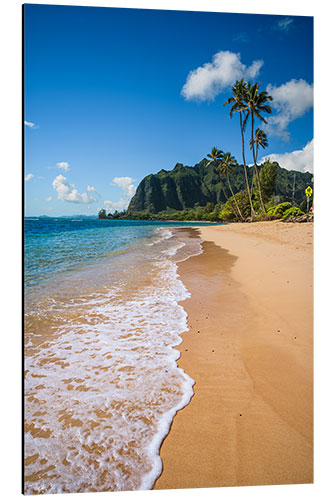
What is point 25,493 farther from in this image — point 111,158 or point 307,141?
point 307,141

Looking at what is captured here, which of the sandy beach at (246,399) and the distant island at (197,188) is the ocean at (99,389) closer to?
the sandy beach at (246,399)

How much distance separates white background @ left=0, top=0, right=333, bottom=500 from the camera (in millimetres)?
1457

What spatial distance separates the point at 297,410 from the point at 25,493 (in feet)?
5.04

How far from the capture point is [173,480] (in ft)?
4.22

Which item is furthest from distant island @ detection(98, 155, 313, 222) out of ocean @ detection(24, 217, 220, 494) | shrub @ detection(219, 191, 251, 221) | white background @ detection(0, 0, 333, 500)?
ocean @ detection(24, 217, 220, 494)

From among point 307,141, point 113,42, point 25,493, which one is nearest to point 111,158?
point 113,42

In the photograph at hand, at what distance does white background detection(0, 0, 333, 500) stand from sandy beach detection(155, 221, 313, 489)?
11 cm

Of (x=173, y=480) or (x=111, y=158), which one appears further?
(x=111, y=158)

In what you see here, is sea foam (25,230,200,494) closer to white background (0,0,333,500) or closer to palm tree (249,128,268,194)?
white background (0,0,333,500)
